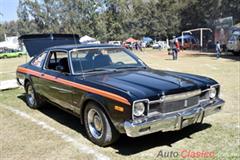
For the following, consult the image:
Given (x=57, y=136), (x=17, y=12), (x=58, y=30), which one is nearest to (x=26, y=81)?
(x=57, y=136)

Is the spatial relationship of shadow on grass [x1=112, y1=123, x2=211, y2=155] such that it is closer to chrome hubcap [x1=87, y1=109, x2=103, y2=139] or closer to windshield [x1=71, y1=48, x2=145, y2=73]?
chrome hubcap [x1=87, y1=109, x2=103, y2=139]

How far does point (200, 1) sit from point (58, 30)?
1573 inches

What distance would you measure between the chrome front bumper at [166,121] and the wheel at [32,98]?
152 inches

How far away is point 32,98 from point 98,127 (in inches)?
132

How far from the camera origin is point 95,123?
5.48 meters

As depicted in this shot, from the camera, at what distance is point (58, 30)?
3177 inches

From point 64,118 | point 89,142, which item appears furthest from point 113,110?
point 64,118

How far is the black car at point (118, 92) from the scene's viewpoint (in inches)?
186

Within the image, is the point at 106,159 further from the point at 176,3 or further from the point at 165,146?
the point at 176,3

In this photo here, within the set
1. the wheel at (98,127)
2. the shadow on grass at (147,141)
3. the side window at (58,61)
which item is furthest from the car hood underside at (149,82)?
the shadow on grass at (147,141)

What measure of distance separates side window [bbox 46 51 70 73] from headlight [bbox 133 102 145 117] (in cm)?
199

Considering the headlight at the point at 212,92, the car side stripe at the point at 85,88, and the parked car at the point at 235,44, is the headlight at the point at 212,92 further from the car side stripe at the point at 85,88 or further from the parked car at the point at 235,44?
the parked car at the point at 235,44

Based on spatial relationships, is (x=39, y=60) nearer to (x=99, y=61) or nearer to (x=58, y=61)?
(x=58, y=61)

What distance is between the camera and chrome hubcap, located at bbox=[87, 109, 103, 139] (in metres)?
5.37
